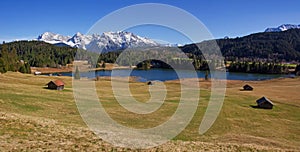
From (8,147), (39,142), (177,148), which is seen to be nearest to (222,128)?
(177,148)

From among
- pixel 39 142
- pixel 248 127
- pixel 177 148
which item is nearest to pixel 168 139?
pixel 177 148

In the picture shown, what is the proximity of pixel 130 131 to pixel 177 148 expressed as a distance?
7.90 metres

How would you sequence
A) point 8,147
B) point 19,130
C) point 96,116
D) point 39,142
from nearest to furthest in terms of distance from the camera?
point 8,147, point 39,142, point 19,130, point 96,116

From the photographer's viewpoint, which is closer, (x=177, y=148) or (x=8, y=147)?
(x=8, y=147)

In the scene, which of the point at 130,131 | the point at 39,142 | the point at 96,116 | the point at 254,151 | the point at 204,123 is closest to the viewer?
the point at 39,142

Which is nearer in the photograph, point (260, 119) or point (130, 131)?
point (130, 131)

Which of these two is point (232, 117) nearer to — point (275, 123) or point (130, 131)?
point (275, 123)

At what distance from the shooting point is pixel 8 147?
63.7 feet

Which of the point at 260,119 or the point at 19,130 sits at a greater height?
the point at 19,130

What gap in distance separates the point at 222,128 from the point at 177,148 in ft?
53.0

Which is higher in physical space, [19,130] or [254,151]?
[19,130]

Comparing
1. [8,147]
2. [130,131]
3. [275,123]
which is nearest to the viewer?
[8,147]

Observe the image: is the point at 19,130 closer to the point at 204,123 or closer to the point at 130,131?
the point at 130,131

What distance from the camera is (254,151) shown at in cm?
2591
